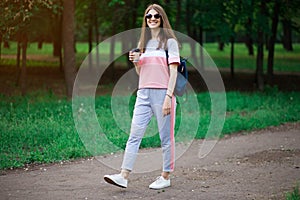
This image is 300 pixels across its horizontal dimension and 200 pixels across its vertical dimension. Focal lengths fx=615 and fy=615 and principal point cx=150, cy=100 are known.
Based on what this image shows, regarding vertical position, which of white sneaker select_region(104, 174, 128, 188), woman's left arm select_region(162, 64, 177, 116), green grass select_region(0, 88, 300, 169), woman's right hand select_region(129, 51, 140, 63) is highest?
woman's right hand select_region(129, 51, 140, 63)

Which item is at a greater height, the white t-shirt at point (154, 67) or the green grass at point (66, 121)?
the white t-shirt at point (154, 67)

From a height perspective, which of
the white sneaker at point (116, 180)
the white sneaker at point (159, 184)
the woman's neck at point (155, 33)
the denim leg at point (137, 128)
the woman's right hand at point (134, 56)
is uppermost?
the woman's neck at point (155, 33)

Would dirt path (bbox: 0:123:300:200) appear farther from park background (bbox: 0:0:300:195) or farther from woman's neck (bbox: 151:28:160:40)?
woman's neck (bbox: 151:28:160:40)

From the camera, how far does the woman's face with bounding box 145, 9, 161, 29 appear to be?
23.2 ft

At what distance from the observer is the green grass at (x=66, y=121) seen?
9625 mm

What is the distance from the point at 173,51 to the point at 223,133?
5481 millimetres

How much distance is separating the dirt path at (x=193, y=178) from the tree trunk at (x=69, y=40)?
7.17 meters

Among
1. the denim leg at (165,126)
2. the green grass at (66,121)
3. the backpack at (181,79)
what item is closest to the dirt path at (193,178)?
the denim leg at (165,126)

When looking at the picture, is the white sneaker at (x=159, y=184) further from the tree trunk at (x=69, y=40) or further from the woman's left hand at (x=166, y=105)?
the tree trunk at (x=69, y=40)

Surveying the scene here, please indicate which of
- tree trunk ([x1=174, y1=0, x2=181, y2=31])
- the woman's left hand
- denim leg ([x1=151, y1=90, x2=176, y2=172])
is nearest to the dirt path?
denim leg ([x1=151, y1=90, x2=176, y2=172])

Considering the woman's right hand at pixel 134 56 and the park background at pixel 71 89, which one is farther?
the park background at pixel 71 89

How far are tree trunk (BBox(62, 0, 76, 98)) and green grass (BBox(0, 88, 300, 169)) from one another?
0.69 meters

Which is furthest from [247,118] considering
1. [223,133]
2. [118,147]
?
[118,147]

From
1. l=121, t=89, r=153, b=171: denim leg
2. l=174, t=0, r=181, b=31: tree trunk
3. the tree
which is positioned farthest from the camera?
l=174, t=0, r=181, b=31: tree trunk
